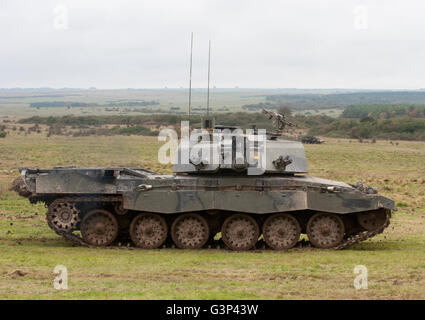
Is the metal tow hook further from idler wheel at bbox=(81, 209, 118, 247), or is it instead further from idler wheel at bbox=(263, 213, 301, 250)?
idler wheel at bbox=(263, 213, 301, 250)

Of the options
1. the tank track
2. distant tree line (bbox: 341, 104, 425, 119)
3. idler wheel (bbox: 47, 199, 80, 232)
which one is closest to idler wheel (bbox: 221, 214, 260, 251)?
the tank track

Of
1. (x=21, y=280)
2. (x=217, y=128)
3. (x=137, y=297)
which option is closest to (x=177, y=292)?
(x=137, y=297)

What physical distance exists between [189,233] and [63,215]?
320cm

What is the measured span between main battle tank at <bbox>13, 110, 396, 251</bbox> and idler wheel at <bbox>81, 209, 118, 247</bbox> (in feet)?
0.08

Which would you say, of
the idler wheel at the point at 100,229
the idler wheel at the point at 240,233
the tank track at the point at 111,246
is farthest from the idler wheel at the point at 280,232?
the idler wheel at the point at 100,229

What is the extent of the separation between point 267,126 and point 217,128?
3.71 meters

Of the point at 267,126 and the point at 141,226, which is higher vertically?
the point at 267,126

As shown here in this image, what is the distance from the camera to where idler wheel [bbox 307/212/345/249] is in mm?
17531

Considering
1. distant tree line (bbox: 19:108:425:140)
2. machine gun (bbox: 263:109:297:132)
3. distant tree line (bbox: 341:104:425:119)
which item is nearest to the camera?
machine gun (bbox: 263:109:297:132)

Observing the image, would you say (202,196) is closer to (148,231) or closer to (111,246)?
(148,231)

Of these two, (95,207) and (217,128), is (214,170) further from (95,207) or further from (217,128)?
(95,207)

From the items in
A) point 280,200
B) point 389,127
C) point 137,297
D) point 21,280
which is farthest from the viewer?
point 389,127

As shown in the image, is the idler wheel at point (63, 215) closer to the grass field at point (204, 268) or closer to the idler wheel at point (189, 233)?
the grass field at point (204, 268)
